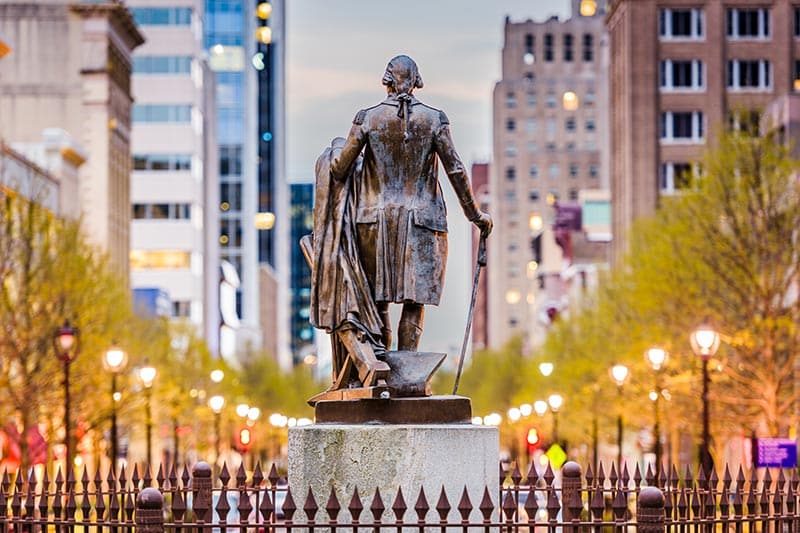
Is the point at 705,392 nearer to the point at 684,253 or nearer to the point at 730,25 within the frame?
the point at 684,253

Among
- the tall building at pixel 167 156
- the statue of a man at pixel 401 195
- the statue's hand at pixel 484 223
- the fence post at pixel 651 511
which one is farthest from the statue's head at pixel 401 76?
the tall building at pixel 167 156

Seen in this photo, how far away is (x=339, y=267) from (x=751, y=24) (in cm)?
10393

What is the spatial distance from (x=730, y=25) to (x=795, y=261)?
64.4 meters

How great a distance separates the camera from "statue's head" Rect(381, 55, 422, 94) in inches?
698

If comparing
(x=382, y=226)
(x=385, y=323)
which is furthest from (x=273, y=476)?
(x=382, y=226)

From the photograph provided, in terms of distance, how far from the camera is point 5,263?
2203 inches

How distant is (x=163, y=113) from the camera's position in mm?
158750

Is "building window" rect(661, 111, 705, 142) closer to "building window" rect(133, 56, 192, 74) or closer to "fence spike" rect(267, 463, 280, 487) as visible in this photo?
"building window" rect(133, 56, 192, 74)

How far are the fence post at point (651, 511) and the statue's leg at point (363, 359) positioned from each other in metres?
2.79

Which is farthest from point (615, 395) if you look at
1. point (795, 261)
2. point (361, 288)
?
point (361, 288)

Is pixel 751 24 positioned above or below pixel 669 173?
above

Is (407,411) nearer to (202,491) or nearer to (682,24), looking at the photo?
(202,491)

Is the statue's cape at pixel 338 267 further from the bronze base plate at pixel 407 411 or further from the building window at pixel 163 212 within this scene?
the building window at pixel 163 212

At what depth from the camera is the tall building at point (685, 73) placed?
116 m
